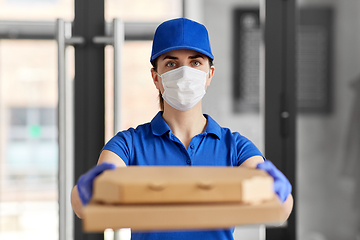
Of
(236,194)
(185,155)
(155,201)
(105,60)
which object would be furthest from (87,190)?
(105,60)

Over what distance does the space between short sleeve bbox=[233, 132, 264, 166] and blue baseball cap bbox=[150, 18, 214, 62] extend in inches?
12.0

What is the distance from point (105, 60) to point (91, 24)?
0.19 metres

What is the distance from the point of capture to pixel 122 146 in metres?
1.08

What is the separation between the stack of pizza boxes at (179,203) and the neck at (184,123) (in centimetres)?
49

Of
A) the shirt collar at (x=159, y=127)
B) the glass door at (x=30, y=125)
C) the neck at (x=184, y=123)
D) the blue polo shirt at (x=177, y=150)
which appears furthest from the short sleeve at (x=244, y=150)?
the glass door at (x=30, y=125)

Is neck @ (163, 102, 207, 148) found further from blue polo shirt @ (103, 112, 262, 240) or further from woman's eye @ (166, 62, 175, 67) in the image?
woman's eye @ (166, 62, 175, 67)

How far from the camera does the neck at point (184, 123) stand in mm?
1152

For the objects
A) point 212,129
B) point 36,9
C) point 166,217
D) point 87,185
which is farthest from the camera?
point 36,9

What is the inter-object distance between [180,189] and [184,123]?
0.55 m

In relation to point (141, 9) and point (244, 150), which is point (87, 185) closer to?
point (244, 150)

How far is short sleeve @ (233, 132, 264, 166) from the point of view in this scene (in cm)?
109

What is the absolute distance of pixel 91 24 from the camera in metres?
1.68

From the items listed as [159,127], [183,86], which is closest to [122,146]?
[159,127]

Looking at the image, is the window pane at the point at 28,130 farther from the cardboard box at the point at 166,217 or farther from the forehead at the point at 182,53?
the cardboard box at the point at 166,217
